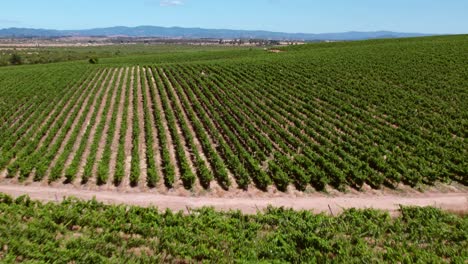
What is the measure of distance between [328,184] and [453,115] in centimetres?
1560

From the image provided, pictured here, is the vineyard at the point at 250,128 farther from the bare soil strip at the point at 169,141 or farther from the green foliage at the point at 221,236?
the green foliage at the point at 221,236

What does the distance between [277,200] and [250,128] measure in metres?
9.60

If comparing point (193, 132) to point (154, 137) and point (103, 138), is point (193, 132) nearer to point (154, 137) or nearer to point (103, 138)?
point (154, 137)

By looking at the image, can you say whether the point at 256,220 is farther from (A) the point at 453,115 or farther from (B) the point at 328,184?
(A) the point at 453,115

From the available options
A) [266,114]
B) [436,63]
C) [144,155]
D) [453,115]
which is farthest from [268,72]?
[144,155]

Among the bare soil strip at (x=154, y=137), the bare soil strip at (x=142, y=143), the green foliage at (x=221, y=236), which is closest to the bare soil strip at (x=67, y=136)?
the bare soil strip at (x=142, y=143)

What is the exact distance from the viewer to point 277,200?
16703mm

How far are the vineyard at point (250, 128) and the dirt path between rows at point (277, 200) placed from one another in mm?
1027

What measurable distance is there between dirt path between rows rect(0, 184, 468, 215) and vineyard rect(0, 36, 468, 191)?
1027mm

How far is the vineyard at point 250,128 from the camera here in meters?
18.6

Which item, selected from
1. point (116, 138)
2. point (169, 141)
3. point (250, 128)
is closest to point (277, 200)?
point (250, 128)

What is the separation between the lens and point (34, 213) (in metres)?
12.7

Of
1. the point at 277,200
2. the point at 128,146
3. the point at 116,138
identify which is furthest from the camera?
the point at 116,138

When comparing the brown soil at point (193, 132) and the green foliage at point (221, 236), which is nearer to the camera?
the green foliage at point (221, 236)
